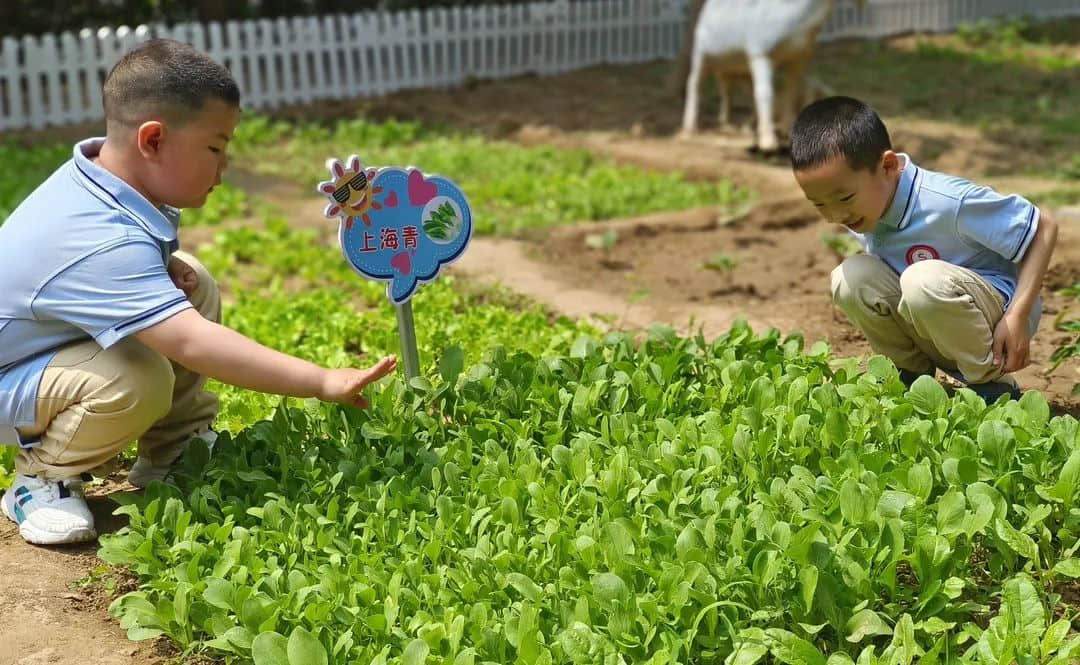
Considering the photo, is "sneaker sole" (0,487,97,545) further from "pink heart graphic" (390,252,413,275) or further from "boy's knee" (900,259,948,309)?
"boy's knee" (900,259,948,309)

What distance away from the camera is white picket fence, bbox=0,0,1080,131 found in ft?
41.2

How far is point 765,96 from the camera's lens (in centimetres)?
984

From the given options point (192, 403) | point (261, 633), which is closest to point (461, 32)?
point (192, 403)

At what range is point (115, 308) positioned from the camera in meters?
3.22

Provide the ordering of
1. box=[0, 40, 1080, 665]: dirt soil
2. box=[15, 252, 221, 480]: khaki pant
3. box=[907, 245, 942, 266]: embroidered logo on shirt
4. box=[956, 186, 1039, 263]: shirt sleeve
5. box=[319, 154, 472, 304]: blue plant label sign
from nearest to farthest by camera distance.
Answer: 1. box=[0, 40, 1080, 665]: dirt soil
2. box=[15, 252, 221, 480]: khaki pant
3. box=[319, 154, 472, 304]: blue plant label sign
4. box=[956, 186, 1039, 263]: shirt sleeve
5. box=[907, 245, 942, 266]: embroidered logo on shirt

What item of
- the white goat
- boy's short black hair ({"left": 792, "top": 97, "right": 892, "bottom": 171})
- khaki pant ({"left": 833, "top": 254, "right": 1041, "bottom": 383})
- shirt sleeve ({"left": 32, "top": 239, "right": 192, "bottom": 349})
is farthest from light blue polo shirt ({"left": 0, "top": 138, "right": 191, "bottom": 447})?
the white goat

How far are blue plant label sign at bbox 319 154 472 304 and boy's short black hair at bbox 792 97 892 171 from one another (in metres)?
1.02

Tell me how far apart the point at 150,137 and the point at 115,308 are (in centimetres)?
49

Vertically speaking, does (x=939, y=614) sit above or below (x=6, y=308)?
below

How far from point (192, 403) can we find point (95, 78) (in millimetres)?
9879

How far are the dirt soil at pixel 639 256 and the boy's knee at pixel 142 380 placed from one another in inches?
16.1

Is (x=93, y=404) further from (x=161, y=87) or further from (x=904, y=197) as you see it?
(x=904, y=197)

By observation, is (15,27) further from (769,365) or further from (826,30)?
(769,365)

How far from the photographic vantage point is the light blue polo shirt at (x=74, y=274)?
3.23 meters
